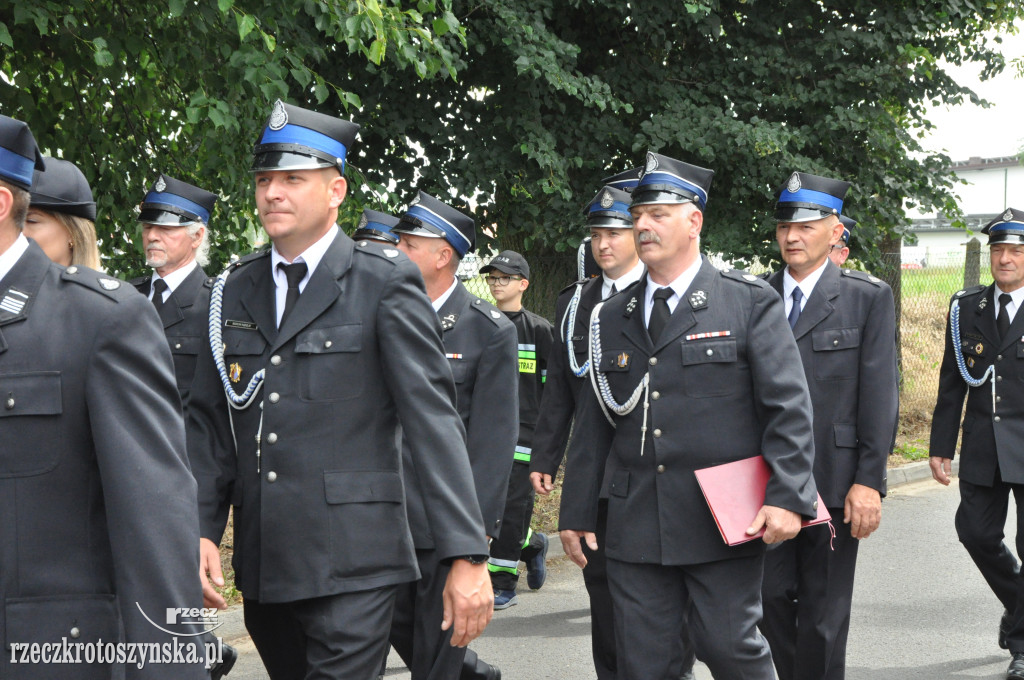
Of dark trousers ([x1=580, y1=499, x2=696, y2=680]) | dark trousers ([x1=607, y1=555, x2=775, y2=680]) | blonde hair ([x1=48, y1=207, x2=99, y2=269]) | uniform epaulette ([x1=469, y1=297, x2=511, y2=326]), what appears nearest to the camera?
blonde hair ([x1=48, y1=207, x2=99, y2=269])

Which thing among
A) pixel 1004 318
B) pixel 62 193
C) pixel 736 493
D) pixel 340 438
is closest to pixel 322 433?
pixel 340 438

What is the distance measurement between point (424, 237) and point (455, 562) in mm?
2434

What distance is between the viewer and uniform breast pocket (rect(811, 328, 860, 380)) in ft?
18.5

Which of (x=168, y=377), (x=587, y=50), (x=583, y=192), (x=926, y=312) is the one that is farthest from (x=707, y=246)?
(x=168, y=377)

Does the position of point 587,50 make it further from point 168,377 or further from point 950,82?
point 168,377

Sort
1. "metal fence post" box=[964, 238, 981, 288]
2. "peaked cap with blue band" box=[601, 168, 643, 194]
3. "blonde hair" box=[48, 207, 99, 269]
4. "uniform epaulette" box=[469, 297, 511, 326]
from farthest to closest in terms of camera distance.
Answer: "metal fence post" box=[964, 238, 981, 288]
"peaked cap with blue band" box=[601, 168, 643, 194]
"uniform epaulette" box=[469, 297, 511, 326]
"blonde hair" box=[48, 207, 99, 269]

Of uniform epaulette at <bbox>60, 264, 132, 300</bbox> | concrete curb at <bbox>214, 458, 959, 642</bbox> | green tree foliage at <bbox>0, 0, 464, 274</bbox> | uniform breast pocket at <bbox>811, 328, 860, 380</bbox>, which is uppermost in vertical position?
green tree foliage at <bbox>0, 0, 464, 274</bbox>

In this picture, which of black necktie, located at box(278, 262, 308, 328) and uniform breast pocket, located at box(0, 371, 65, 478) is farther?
black necktie, located at box(278, 262, 308, 328)

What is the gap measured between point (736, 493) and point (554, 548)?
201 inches

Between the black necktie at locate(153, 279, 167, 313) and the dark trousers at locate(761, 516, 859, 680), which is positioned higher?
the black necktie at locate(153, 279, 167, 313)

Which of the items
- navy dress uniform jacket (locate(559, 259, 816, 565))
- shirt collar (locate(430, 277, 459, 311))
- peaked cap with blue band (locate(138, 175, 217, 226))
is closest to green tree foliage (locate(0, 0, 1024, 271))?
peaked cap with blue band (locate(138, 175, 217, 226))

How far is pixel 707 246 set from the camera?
11594mm

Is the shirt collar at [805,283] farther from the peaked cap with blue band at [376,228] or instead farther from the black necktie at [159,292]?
the black necktie at [159,292]

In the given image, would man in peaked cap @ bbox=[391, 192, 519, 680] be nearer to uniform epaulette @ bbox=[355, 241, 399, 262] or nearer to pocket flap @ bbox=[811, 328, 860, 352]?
uniform epaulette @ bbox=[355, 241, 399, 262]
